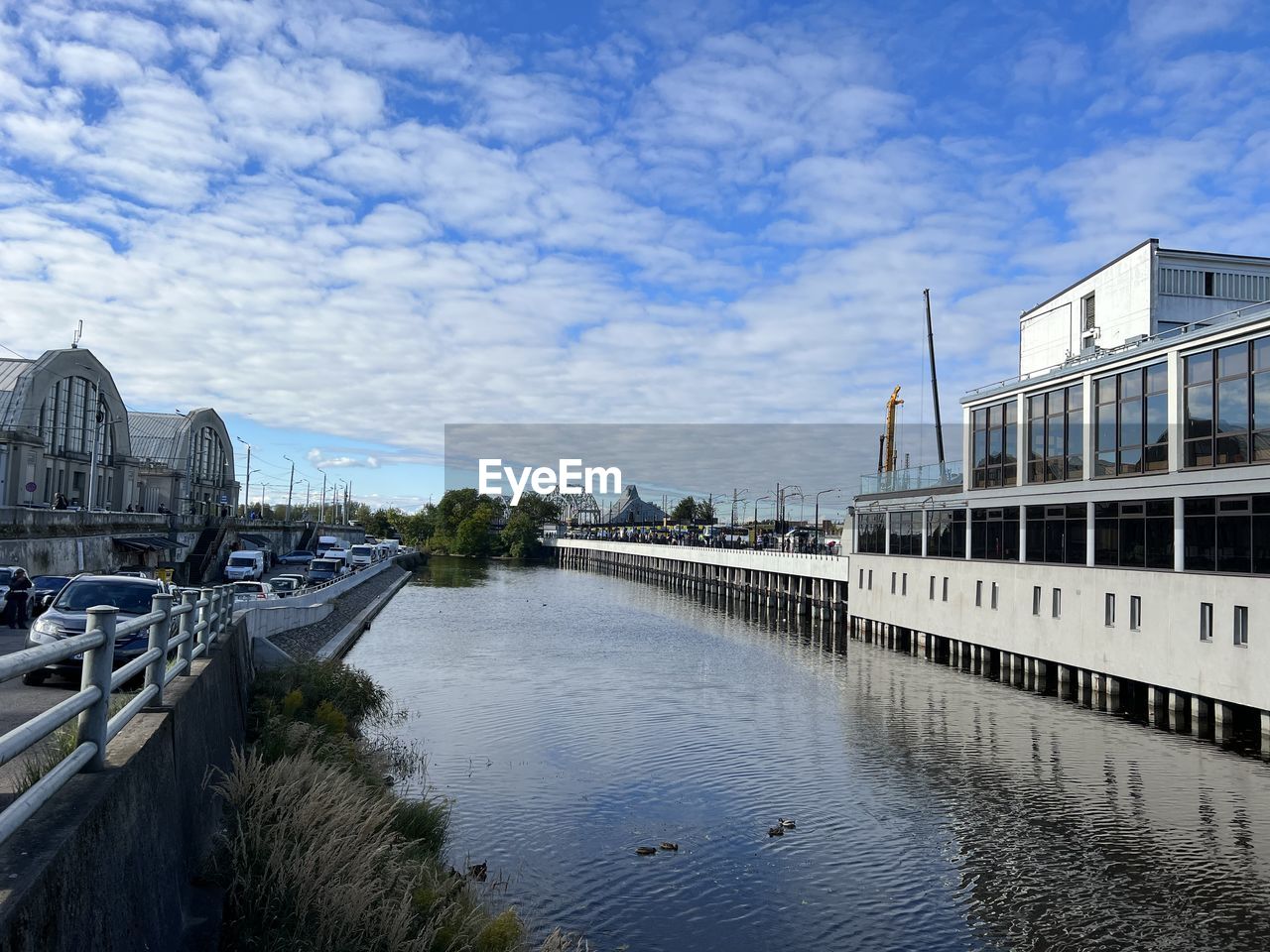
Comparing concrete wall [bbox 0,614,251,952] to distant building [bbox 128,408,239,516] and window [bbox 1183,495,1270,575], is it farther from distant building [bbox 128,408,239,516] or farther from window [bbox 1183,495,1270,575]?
distant building [bbox 128,408,239,516]

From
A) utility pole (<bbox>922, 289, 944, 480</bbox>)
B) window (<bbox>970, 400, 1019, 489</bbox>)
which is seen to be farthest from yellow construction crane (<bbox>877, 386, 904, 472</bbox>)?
window (<bbox>970, 400, 1019, 489</bbox>)

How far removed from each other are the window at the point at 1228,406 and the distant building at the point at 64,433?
2531 inches

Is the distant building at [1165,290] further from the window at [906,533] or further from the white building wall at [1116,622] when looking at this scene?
the window at [906,533]

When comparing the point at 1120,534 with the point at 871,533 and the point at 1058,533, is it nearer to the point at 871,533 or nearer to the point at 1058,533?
the point at 1058,533

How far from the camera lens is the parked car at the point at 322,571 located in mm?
60291

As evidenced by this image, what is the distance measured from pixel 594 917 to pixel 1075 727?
19329 millimetres

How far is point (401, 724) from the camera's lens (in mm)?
25719

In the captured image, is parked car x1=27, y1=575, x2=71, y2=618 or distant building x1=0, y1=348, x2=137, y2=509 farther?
distant building x1=0, y1=348, x2=137, y2=509

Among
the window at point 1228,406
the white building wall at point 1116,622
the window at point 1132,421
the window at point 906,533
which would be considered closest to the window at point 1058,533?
the white building wall at point 1116,622

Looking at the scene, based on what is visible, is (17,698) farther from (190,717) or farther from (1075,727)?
(1075,727)

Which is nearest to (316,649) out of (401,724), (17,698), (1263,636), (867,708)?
(401,724)

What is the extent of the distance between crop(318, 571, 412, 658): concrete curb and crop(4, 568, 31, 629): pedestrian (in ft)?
29.4

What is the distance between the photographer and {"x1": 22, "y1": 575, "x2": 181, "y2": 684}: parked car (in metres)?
15.1

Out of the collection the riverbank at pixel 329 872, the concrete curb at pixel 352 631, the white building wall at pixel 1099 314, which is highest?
the white building wall at pixel 1099 314
